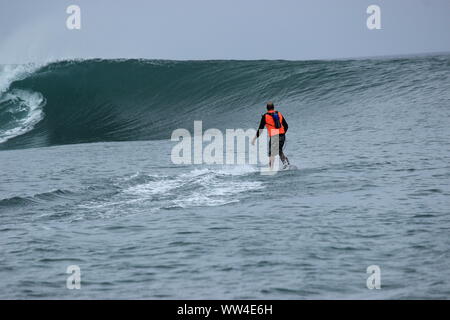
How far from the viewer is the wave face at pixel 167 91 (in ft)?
73.5

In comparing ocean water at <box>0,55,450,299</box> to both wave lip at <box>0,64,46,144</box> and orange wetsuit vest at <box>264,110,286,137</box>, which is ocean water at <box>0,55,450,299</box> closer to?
orange wetsuit vest at <box>264,110,286,137</box>

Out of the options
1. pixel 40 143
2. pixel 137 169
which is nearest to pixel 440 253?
pixel 137 169

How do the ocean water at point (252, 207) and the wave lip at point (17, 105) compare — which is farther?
the wave lip at point (17, 105)

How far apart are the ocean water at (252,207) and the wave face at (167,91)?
20cm

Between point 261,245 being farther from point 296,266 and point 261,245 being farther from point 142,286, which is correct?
point 142,286

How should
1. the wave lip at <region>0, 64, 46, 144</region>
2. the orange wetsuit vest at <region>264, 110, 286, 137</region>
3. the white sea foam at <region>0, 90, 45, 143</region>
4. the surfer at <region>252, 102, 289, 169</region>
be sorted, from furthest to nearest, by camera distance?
the wave lip at <region>0, 64, 46, 144</region>
the white sea foam at <region>0, 90, 45, 143</region>
the orange wetsuit vest at <region>264, 110, 286, 137</region>
the surfer at <region>252, 102, 289, 169</region>

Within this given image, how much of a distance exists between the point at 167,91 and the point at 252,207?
1973cm

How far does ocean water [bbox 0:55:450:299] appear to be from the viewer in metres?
5.86

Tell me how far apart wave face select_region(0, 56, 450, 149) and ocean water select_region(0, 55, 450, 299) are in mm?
196

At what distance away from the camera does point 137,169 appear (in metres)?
13.4

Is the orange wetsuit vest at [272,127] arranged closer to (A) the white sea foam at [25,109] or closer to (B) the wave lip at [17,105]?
(B) the wave lip at [17,105]

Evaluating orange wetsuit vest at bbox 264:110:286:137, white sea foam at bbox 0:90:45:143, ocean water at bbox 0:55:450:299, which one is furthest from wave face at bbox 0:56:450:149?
orange wetsuit vest at bbox 264:110:286:137

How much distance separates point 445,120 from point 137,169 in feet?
26.4

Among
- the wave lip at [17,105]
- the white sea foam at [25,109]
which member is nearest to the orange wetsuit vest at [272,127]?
the wave lip at [17,105]
